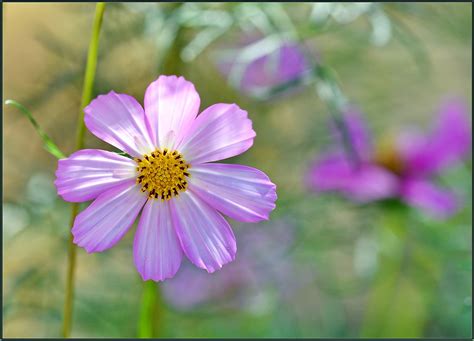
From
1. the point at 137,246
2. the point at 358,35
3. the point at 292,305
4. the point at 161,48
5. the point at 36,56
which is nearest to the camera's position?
the point at 137,246

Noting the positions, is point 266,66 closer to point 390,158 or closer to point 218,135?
point 390,158

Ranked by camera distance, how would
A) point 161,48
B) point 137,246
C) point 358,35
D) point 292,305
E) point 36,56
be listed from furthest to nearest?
point 36,56, point 292,305, point 358,35, point 161,48, point 137,246

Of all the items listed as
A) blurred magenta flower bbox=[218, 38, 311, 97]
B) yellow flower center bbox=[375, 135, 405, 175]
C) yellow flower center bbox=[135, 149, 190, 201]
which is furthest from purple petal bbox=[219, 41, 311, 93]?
yellow flower center bbox=[135, 149, 190, 201]

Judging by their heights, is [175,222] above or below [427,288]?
below

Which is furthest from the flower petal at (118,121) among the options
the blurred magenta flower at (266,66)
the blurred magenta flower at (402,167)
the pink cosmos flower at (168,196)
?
the blurred magenta flower at (402,167)

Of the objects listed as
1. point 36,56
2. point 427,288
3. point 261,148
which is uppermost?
point 36,56

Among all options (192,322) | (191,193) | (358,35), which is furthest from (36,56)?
(191,193)

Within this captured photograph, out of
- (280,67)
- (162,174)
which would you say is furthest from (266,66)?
(162,174)

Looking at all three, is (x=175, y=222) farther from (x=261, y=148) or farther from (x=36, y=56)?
(x=36, y=56)
